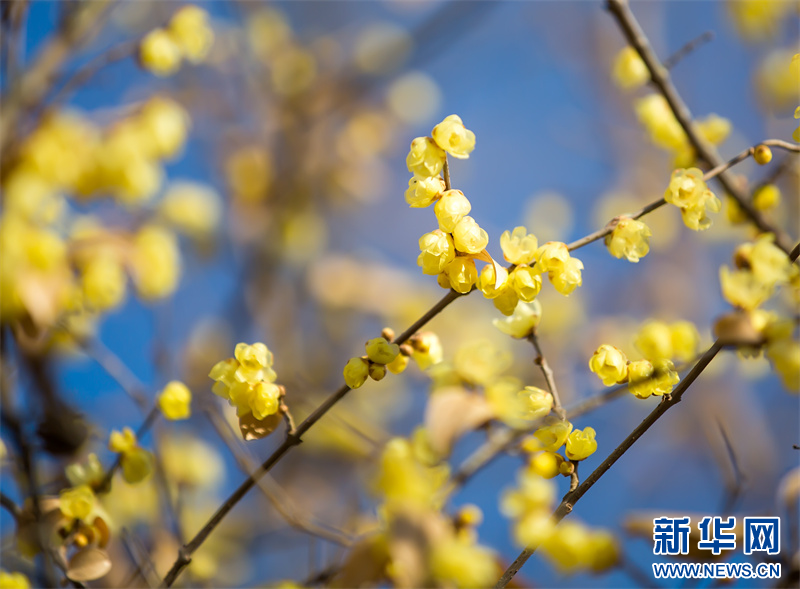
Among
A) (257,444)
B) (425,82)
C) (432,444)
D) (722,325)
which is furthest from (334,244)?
(722,325)

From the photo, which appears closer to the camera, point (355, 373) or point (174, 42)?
point (355, 373)

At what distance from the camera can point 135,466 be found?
862 millimetres

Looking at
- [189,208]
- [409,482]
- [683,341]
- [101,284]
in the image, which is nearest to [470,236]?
[409,482]

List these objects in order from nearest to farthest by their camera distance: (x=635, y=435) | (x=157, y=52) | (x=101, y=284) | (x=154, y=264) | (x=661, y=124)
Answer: (x=635, y=435)
(x=661, y=124)
(x=101, y=284)
(x=157, y=52)
(x=154, y=264)

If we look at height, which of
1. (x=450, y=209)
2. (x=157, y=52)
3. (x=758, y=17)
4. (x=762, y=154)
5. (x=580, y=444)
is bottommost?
(x=580, y=444)

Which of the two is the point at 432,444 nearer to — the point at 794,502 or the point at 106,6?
the point at 794,502

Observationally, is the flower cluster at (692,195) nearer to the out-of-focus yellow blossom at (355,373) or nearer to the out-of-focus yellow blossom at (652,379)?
the out-of-focus yellow blossom at (652,379)

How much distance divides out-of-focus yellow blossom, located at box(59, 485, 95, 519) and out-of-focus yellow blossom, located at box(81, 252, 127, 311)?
55 centimetres

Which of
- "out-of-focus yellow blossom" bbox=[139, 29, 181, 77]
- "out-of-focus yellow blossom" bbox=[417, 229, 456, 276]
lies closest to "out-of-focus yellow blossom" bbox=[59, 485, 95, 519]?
"out-of-focus yellow blossom" bbox=[417, 229, 456, 276]

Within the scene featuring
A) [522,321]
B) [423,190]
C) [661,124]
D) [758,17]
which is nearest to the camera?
[423,190]

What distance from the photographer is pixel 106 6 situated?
1.47m

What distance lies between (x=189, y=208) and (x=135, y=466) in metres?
1.15

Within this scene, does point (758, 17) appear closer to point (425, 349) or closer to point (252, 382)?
point (425, 349)

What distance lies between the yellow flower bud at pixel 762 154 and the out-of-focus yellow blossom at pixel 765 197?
23 cm
